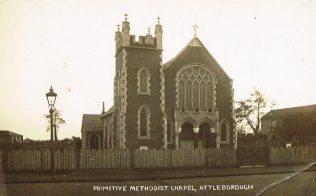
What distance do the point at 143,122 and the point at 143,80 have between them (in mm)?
3383

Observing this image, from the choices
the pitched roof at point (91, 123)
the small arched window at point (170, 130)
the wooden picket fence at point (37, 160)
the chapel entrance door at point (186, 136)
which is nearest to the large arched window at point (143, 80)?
the small arched window at point (170, 130)

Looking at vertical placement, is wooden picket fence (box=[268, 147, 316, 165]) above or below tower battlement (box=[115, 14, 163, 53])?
below

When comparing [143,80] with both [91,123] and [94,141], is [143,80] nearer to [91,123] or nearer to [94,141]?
[94,141]

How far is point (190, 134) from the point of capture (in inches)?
1259

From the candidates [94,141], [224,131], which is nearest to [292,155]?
[224,131]

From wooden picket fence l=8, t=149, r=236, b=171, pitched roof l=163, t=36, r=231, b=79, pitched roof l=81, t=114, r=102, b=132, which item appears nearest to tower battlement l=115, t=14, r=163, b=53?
pitched roof l=163, t=36, r=231, b=79

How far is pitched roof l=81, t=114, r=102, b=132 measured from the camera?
51253 millimetres

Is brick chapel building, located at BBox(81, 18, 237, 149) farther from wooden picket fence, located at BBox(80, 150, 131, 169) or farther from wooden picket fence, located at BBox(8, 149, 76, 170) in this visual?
wooden picket fence, located at BBox(8, 149, 76, 170)

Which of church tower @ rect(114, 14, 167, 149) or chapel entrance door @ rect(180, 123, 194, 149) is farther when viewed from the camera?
chapel entrance door @ rect(180, 123, 194, 149)

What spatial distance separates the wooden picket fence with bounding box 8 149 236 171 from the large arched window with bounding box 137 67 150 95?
7115mm

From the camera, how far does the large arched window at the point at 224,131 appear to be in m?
32.2

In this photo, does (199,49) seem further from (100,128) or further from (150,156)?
(100,128)

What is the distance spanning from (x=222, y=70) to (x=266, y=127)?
46.5 meters

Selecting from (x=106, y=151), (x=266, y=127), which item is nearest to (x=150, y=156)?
(x=106, y=151)
